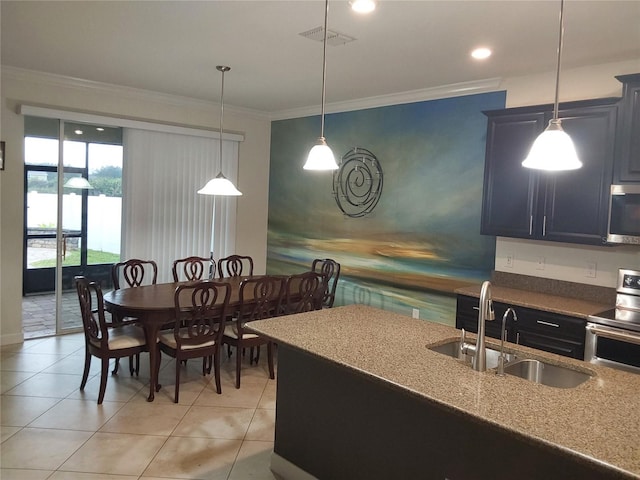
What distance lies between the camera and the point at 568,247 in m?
3.93

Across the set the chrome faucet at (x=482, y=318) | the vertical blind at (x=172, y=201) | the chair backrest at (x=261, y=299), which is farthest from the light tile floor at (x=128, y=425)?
the vertical blind at (x=172, y=201)

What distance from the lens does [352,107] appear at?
18.1 feet

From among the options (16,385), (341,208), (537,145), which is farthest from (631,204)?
(16,385)

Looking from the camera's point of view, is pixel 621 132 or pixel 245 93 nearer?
pixel 621 132

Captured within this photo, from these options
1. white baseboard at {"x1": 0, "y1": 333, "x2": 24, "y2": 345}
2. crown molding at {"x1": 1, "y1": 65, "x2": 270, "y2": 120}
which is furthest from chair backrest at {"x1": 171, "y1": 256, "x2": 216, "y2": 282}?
crown molding at {"x1": 1, "y1": 65, "x2": 270, "y2": 120}

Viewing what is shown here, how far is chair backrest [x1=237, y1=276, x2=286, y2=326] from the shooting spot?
4137mm

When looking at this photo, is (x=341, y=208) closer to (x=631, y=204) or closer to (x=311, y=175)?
(x=311, y=175)

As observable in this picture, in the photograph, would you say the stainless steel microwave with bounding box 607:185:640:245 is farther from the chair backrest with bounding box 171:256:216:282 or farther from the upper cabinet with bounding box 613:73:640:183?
the chair backrest with bounding box 171:256:216:282

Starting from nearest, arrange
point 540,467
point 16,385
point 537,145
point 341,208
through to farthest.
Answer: point 540,467 < point 537,145 < point 16,385 < point 341,208

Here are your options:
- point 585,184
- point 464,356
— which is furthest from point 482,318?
point 585,184

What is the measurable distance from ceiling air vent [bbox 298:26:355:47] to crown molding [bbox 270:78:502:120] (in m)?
1.54

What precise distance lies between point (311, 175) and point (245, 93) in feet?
4.20

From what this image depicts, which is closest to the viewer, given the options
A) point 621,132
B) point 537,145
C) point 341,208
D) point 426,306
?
point 537,145

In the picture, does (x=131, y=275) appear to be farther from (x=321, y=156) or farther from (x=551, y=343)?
(x=551, y=343)
